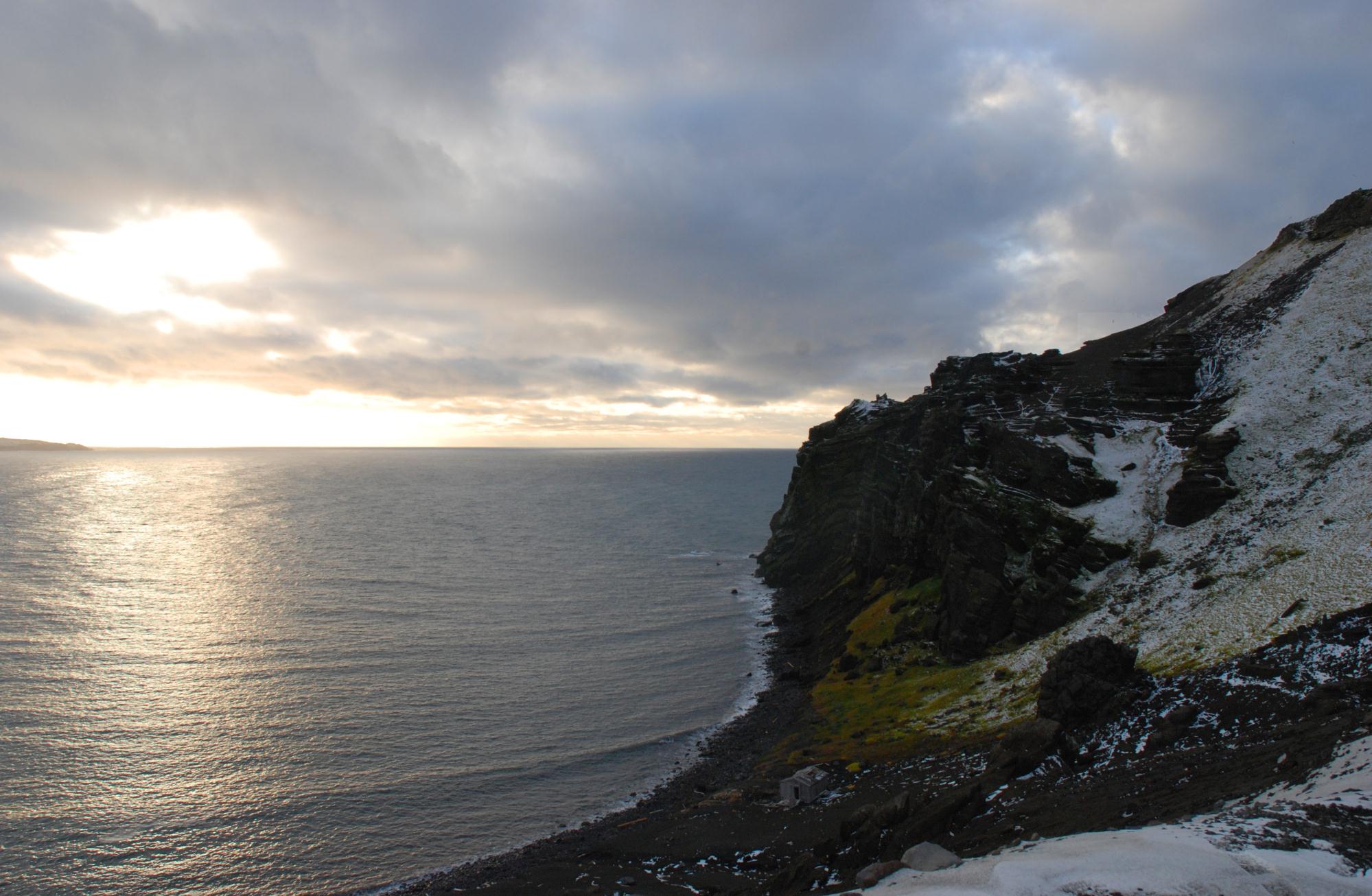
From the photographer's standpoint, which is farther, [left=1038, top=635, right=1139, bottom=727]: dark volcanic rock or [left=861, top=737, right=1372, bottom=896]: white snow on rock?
[left=1038, top=635, right=1139, bottom=727]: dark volcanic rock

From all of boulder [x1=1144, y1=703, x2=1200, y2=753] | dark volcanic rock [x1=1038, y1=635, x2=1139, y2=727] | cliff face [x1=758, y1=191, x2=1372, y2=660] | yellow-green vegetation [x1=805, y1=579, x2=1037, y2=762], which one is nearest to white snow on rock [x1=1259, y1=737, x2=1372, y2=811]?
boulder [x1=1144, y1=703, x2=1200, y2=753]

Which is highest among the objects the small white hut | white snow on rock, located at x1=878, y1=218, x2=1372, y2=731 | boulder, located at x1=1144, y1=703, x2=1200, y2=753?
white snow on rock, located at x1=878, y1=218, x2=1372, y2=731

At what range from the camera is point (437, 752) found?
51.9 meters

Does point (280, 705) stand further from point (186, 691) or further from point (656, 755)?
point (656, 755)

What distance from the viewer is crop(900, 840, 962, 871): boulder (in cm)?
2292

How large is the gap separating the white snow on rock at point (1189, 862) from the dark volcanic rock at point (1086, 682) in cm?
1233

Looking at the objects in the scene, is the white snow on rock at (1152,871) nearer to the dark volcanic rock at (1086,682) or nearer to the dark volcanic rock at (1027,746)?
the dark volcanic rock at (1027,746)

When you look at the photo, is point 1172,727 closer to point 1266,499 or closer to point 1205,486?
point 1266,499

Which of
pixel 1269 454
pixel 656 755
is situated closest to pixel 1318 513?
pixel 1269 454

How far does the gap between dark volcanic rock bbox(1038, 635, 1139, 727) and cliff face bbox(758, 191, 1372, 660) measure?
1581 cm

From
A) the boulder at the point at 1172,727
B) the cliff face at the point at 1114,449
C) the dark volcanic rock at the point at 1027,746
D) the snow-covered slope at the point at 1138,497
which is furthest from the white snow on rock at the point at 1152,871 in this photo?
the cliff face at the point at 1114,449

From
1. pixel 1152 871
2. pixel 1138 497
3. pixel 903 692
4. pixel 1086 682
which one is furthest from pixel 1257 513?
pixel 1152 871

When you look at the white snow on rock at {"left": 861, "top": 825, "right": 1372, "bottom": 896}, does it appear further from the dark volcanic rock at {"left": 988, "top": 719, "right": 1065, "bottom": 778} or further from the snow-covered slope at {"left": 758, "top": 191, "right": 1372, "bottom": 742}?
the snow-covered slope at {"left": 758, "top": 191, "right": 1372, "bottom": 742}

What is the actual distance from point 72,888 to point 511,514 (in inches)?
5934
